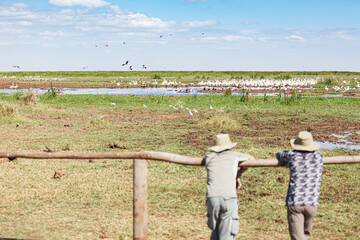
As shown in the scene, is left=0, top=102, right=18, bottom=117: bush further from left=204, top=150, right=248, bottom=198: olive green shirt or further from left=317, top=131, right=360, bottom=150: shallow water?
left=204, top=150, right=248, bottom=198: olive green shirt

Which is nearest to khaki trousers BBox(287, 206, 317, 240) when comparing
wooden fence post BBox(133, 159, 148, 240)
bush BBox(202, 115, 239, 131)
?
wooden fence post BBox(133, 159, 148, 240)

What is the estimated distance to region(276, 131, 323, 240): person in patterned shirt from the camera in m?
4.61

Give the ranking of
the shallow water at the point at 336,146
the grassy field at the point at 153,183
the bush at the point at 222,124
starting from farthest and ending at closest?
1. the bush at the point at 222,124
2. the shallow water at the point at 336,146
3. the grassy field at the point at 153,183

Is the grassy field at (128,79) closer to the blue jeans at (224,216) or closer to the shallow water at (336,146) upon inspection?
the shallow water at (336,146)

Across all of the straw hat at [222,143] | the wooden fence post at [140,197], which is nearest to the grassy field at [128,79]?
the wooden fence post at [140,197]

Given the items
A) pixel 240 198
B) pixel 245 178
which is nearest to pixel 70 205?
pixel 240 198

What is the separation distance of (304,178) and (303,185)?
0.08m

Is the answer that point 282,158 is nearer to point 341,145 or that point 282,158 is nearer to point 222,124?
point 341,145

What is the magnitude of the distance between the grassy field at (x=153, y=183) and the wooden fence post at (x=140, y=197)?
1.11 meters

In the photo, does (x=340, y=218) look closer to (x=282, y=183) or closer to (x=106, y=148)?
(x=282, y=183)

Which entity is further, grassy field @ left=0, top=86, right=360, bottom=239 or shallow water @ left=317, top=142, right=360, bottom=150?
shallow water @ left=317, top=142, right=360, bottom=150

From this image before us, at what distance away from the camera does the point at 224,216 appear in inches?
180

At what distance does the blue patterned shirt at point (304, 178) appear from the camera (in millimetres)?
4613

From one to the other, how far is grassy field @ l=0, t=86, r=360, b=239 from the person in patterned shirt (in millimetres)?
1904
